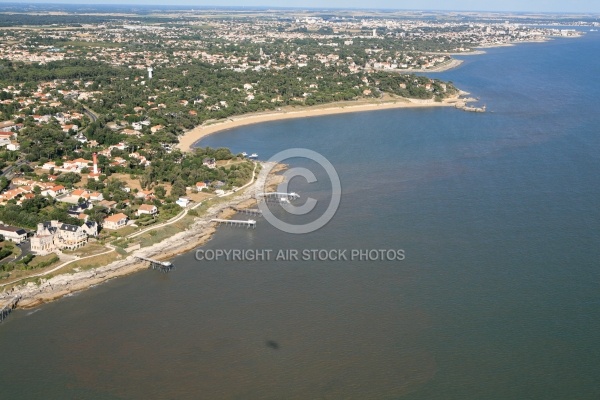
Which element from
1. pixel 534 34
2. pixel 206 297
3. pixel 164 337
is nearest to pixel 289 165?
pixel 206 297

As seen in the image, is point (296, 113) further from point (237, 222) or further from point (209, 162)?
point (237, 222)

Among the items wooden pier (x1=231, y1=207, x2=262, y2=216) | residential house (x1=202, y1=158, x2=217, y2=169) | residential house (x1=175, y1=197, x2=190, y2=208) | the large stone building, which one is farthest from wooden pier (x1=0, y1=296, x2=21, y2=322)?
residential house (x1=202, y1=158, x2=217, y2=169)

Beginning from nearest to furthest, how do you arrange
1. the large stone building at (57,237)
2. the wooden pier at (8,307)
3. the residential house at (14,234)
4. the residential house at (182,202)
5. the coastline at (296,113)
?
the wooden pier at (8,307)
the large stone building at (57,237)
the residential house at (14,234)
the residential house at (182,202)
the coastline at (296,113)

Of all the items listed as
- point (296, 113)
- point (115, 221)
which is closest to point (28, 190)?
point (115, 221)

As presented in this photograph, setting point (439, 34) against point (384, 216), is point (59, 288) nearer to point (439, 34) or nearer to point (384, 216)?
point (384, 216)

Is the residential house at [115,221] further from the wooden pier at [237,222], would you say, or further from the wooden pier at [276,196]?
the wooden pier at [276,196]

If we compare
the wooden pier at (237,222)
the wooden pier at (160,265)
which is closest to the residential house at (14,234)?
the wooden pier at (160,265)
